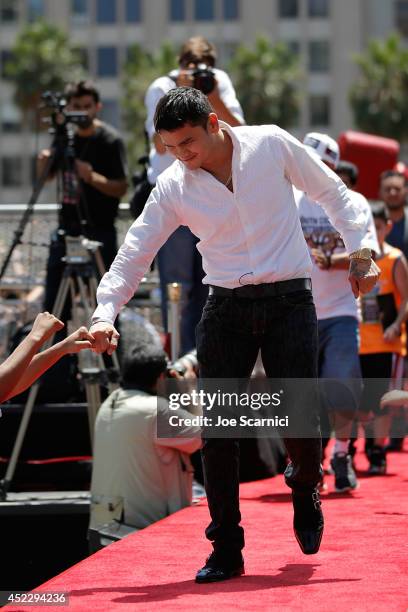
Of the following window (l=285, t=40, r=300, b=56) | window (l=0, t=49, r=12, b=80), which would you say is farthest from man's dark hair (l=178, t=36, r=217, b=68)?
window (l=0, t=49, r=12, b=80)

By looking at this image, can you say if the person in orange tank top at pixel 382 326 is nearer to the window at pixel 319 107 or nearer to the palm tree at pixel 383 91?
the palm tree at pixel 383 91

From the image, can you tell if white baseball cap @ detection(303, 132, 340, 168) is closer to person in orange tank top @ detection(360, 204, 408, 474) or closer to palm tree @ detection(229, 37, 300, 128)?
person in orange tank top @ detection(360, 204, 408, 474)

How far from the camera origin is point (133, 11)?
81062mm

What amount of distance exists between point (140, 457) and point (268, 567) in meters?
2.28

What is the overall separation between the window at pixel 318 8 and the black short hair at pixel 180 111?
7570 cm

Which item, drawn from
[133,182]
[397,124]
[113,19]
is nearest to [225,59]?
[113,19]

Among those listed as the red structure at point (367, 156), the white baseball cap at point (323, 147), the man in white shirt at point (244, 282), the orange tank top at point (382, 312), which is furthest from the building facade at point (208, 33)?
the man in white shirt at point (244, 282)

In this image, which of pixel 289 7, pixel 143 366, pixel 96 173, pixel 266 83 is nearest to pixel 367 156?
pixel 96 173

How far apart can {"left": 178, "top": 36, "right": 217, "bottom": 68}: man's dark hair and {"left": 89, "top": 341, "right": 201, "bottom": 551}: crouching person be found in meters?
1.91

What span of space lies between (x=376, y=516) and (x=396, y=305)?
2444mm

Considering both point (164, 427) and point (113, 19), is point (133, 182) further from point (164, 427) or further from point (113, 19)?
point (113, 19)

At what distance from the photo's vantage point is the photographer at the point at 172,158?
27.6 ft

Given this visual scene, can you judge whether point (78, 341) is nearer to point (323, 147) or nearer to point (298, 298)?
point (298, 298)

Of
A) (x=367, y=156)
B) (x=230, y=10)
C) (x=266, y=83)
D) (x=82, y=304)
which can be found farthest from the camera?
(x=230, y=10)
